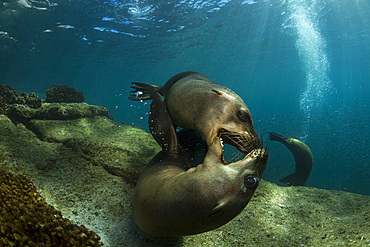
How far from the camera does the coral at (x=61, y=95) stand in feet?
33.4

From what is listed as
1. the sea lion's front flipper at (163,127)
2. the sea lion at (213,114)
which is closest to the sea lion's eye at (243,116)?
the sea lion at (213,114)

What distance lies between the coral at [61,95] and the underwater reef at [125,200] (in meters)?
5.40

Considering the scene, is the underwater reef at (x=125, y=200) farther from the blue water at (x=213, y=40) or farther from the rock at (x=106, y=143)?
the blue water at (x=213, y=40)

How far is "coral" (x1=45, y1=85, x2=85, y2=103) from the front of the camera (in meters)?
10.2

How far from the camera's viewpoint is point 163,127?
11.1ft

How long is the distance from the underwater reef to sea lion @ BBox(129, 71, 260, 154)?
1.63 m

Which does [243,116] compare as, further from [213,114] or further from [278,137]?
[278,137]

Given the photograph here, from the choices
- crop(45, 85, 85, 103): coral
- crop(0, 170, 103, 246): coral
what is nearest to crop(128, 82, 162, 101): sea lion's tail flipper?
crop(0, 170, 103, 246): coral

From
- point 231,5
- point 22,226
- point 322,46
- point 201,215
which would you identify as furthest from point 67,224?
point 322,46

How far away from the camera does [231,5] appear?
62.1 feet

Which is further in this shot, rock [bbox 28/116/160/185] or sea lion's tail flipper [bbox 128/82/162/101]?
sea lion's tail flipper [bbox 128/82/162/101]

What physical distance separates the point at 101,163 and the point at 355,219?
492cm

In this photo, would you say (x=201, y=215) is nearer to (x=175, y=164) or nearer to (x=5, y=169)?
(x=175, y=164)

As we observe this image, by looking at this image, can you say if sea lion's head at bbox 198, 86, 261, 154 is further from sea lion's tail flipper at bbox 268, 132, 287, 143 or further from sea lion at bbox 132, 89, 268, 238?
sea lion's tail flipper at bbox 268, 132, 287, 143
